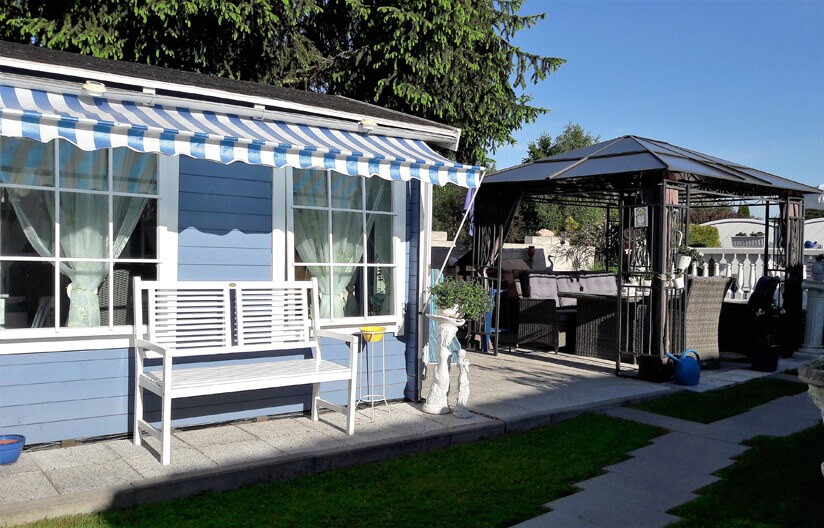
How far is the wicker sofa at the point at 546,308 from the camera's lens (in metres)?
9.66

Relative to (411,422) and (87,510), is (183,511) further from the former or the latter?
→ (411,422)

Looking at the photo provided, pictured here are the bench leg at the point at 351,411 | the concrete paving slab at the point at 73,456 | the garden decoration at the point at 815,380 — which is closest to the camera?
the garden decoration at the point at 815,380

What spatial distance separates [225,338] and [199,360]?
0.28 meters

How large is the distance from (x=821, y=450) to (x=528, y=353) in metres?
4.74

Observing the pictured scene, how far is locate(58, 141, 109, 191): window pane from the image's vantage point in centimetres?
457

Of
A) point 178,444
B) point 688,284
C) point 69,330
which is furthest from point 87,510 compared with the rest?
point 688,284

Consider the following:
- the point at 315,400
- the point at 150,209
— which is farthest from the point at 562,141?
the point at 150,209

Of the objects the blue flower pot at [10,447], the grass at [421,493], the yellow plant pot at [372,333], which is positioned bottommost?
the grass at [421,493]

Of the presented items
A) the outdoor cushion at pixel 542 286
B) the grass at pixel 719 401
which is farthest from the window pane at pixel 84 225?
A: the outdoor cushion at pixel 542 286

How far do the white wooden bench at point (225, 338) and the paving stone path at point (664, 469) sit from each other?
5.95ft

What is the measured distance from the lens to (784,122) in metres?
19.1

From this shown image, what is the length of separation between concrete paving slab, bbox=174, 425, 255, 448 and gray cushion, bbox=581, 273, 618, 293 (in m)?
6.97

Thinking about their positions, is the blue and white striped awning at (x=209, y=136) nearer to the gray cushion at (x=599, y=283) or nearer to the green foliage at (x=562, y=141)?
the gray cushion at (x=599, y=283)

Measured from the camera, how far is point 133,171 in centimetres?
484
